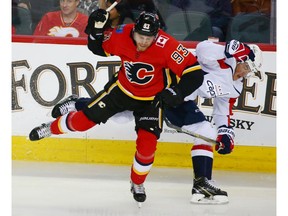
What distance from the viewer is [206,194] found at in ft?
12.6

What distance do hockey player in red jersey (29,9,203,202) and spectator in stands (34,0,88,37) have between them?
1.15 meters

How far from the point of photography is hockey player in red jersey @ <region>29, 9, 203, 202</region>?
3.48m

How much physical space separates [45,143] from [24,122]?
7.4 inches

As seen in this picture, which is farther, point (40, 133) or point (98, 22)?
point (40, 133)

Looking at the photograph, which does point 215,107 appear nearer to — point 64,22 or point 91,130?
point 91,130

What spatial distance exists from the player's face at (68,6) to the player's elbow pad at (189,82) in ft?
5.26

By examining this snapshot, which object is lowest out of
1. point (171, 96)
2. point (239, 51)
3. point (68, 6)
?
point (171, 96)

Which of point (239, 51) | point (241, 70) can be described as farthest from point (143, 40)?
point (241, 70)

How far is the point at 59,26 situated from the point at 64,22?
0.04 m

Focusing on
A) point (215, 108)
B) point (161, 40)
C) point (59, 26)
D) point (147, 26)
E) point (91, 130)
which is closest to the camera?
point (147, 26)

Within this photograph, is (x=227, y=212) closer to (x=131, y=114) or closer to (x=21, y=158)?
(x=131, y=114)

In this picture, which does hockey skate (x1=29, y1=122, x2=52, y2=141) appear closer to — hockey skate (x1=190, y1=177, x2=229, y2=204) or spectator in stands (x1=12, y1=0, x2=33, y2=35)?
hockey skate (x1=190, y1=177, x2=229, y2=204)

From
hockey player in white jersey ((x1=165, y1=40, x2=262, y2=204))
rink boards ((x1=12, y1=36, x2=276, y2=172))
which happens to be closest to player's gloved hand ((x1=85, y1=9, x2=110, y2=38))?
hockey player in white jersey ((x1=165, y1=40, x2=262, y2=204))

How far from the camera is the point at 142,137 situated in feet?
11.7
